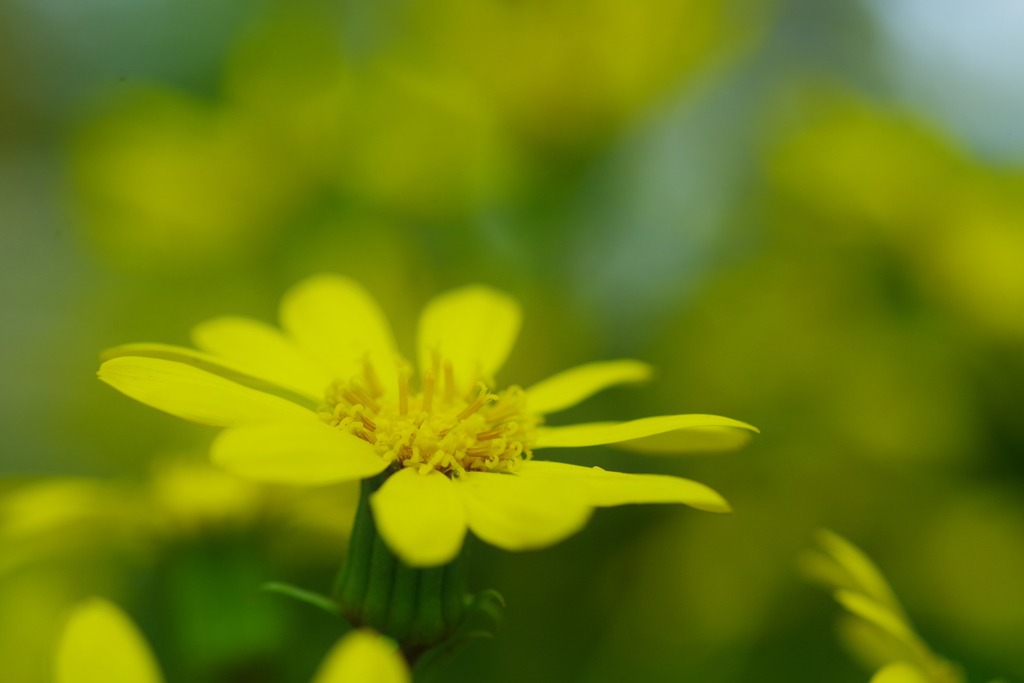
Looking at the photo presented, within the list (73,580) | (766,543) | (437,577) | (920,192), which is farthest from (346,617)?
(920,192)

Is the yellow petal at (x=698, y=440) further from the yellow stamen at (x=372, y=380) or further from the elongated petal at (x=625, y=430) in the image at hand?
the yellow stamen at (x=372, y=380)

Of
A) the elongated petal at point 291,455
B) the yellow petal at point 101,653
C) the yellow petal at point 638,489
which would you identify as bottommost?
the yellow petal at point 101,653

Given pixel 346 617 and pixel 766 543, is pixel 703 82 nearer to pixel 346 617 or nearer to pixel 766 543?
pixel 766 543

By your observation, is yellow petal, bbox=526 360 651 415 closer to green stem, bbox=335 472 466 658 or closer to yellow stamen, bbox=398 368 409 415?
yellow stamen, bbox=398 368 409 415

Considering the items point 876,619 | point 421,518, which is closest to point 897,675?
point 876,619

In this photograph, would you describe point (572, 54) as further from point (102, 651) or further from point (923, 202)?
point (102, 651)

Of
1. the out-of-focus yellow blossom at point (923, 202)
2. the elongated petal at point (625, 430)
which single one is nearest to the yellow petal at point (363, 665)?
the elongated petal at point (625, 430)
